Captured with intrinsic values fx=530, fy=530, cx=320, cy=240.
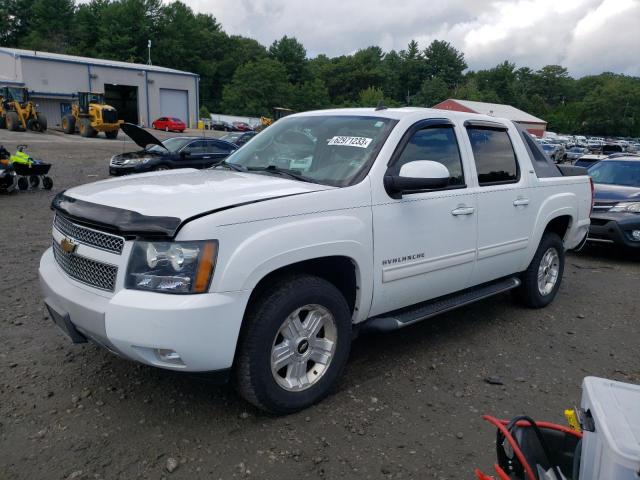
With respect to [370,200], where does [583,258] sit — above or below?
below

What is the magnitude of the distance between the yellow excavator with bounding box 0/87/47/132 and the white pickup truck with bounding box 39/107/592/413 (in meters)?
32.5

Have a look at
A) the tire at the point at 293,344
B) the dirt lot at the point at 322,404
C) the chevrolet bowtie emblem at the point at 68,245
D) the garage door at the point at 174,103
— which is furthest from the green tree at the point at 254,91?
the tire at the point at 293,344

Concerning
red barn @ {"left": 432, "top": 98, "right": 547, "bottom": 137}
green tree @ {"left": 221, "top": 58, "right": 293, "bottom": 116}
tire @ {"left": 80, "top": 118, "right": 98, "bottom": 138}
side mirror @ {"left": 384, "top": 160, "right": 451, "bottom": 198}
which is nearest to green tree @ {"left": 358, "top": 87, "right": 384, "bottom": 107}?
green tree @ {"left": 221, "top": 58, "right": 293, "bottom": 116}

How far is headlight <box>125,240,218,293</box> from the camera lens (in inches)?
103

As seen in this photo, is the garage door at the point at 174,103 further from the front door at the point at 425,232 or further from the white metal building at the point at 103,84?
the front door at the point at 425,232

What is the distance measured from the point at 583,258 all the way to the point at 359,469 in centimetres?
677

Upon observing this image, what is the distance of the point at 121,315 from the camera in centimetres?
261

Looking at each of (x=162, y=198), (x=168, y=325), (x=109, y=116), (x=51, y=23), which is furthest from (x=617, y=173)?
(x=51, y=23)

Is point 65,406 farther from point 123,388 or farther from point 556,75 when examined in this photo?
point 556,75

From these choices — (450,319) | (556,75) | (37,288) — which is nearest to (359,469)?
Answer: (450,319)

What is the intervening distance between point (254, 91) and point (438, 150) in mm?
78117

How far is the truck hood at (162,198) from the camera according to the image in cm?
265

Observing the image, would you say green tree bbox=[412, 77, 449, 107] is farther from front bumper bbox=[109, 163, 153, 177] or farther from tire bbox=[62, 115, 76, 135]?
front bumper bbox=[109, 163, 153, 177]

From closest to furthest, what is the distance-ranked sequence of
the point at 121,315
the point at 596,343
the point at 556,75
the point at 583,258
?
the point at 121,315 → the point at 596,343 → the point at 583,258 → the point at 556,75
